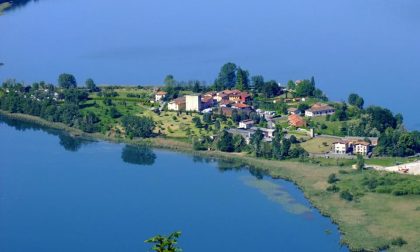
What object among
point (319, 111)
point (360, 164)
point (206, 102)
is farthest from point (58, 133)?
point (360, 164)

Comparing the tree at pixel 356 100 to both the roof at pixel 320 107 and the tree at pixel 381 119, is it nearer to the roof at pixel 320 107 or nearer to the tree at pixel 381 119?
the roof at pixel 320 107

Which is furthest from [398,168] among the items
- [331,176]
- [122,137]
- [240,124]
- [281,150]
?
[122,137]

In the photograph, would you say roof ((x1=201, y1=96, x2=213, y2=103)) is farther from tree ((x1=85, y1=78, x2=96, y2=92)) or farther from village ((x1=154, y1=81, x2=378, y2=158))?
tree ((x1=85, y1=78, x2=96, y2=92))

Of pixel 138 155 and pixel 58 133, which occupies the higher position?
pixel 58 133

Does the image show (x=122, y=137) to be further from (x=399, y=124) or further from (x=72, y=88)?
(x=399, y=124)

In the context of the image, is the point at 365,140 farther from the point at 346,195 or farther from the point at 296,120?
the point at 346,195

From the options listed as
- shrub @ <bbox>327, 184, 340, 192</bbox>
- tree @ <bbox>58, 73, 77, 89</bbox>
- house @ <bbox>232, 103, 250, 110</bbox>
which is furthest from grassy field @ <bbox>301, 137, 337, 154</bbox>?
tree @ <bbox>58, 73, 77, 89</bbox>
